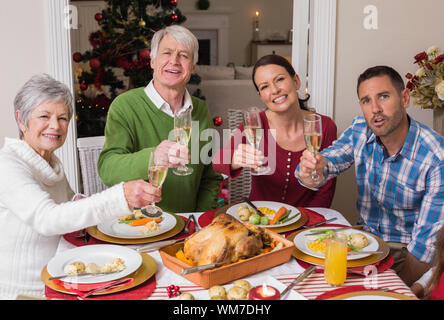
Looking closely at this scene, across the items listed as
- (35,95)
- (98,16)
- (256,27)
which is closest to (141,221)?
(35,95)

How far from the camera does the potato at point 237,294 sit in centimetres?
109

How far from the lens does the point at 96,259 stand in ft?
4.26

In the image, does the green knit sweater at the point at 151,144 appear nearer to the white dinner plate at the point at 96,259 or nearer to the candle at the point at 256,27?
the white dinner plate at the point at 96,259

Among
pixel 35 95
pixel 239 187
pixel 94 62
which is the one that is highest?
pixel 94 62

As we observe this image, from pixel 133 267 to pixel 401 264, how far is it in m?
1.26

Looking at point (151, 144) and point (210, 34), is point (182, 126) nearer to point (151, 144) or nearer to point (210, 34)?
point (151, 144)

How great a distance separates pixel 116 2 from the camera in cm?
357

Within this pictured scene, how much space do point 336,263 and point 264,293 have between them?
0.76 feet

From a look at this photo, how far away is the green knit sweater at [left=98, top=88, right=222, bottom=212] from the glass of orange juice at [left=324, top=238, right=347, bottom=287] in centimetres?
95

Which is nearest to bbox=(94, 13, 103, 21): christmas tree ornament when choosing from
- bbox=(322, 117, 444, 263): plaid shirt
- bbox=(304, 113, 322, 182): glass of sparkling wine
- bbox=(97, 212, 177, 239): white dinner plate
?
bbox=(322, 117, 444, 263): plaid shirt

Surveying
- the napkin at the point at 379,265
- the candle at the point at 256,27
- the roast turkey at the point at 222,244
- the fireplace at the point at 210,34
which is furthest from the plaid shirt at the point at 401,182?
the candle at the point at 256,27

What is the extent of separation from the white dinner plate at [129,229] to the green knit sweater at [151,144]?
1.16ft

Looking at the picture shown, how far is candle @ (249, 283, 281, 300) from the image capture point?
1.06m

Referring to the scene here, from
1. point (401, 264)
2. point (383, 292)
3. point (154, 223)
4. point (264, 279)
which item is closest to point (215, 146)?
point (154, 223)
